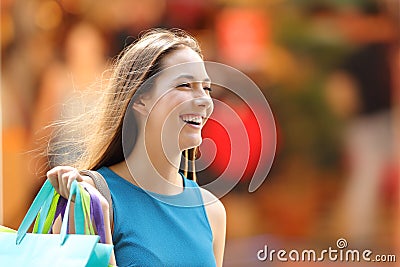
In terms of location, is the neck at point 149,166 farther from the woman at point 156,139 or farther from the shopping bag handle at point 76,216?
the shopping bag handle at point 76,216

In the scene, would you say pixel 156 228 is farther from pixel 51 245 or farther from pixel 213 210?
pixel 51 245

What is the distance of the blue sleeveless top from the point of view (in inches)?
73.7

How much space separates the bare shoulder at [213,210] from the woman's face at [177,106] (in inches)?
7.5

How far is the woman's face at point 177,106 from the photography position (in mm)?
1950

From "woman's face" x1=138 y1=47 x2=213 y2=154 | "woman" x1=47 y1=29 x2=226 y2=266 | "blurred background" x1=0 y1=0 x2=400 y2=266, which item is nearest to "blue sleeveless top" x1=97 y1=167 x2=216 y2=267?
"woman" x1=47 y1=29 x2=226 y2=266

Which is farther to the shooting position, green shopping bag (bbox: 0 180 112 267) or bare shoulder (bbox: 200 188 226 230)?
bare shoulder (bbox: 200 188 226 230)

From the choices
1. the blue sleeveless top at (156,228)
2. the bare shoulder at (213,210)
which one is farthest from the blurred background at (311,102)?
the blue sleeveless top at (156,228)

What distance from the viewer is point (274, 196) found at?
4.00 meters

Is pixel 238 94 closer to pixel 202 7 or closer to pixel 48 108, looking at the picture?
pixel 202 7

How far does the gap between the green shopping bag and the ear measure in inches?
13.8

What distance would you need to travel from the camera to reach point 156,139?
6.50 feet

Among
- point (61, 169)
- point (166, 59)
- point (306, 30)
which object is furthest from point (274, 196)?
point (61, 169)

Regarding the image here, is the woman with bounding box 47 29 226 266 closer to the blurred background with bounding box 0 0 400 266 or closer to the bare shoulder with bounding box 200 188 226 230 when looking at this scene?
the bare shoulder with bounding box 200 188 226 230

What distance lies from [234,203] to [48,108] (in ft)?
3.28
